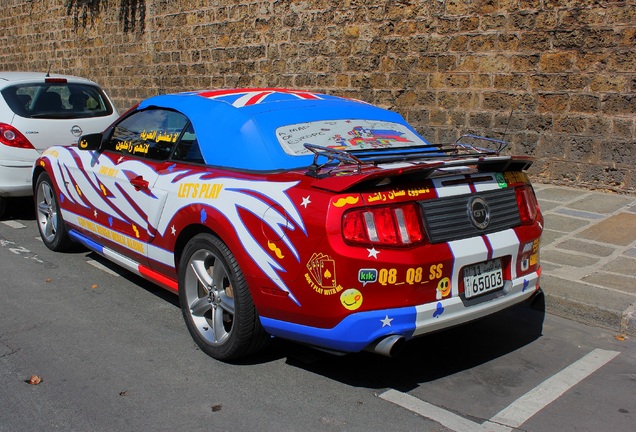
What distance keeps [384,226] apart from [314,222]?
37 cm

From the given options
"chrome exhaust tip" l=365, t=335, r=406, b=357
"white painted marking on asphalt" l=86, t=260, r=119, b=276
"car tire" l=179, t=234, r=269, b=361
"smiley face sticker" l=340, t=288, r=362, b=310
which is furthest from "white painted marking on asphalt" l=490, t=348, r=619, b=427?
"white painted marking on asphalt" l=86, t=260, r=119, b=276

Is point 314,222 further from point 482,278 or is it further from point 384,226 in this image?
point 482,278

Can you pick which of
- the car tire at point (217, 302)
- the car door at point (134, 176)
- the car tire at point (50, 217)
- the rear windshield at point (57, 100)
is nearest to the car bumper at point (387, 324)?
the car tire at point (217, 302)

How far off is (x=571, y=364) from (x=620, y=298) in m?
1.09

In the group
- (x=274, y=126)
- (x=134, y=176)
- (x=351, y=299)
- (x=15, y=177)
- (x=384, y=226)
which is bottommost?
(x=15, y=177)

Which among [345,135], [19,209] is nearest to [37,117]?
[19,209]

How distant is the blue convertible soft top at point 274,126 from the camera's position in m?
4.33

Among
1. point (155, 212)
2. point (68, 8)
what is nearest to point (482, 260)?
point (155, 212)

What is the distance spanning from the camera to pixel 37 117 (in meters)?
8.23

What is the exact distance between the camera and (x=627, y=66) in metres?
7.98

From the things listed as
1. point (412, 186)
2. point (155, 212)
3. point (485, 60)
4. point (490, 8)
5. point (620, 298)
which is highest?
point (490, 8)

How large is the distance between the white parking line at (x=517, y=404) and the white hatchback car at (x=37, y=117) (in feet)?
19.4

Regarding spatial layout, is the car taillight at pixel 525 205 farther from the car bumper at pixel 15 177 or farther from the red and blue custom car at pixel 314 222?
the car bumper at pixel 15 177

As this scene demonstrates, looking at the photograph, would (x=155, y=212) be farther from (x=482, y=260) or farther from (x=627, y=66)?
(x=627, y=66)
